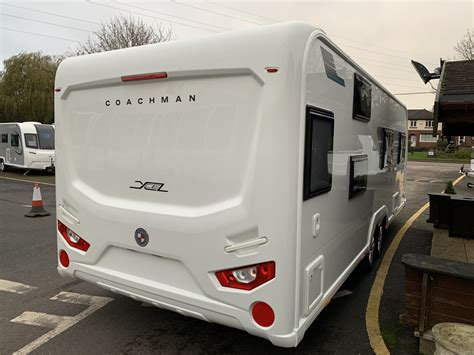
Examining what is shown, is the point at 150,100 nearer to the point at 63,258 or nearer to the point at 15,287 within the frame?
the point at 63,258

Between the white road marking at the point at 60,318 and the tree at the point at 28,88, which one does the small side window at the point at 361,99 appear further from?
the tree at the point at 28,88

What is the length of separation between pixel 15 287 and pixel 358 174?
14.6 feet

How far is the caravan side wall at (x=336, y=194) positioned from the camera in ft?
9.16

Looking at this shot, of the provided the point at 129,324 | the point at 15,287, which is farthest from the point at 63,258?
the point at 15,287

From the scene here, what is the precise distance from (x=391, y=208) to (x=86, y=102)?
5.60 meters

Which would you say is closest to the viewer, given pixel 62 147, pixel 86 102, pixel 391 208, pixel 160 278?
pixel 160 278

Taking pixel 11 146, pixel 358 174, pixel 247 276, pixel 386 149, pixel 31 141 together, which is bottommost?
pixel 247 276

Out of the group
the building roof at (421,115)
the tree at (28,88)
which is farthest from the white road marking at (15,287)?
the building roof at (421,115)

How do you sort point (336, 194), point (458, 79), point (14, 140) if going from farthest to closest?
point (14, 140), point (458, 79), point (336, 194)

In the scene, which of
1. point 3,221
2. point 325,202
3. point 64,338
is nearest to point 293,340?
point 325,202

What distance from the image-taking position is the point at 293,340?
2625 millimetres

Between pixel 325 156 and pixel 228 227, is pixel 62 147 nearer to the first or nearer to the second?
pixel 228 227

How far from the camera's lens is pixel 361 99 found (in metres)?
4.20

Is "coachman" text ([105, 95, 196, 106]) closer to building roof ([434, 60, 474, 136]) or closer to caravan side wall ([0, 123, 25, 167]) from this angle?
building roof ([434, 60, 474, 136])
